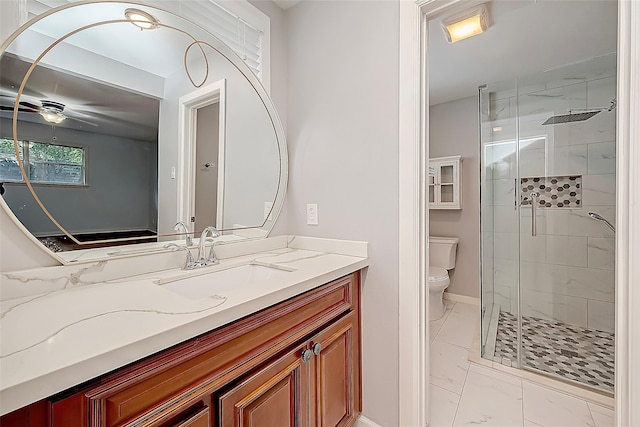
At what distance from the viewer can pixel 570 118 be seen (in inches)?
92.0

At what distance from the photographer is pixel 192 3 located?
131 centimetres

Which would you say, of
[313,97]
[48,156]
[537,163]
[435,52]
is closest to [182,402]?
[48,156]

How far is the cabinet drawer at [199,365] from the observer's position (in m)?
0.54

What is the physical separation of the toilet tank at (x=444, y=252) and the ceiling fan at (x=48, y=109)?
10.2 feet

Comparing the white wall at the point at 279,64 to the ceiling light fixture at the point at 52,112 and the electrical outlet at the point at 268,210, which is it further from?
the ceiling light fixture at the point at 52,112

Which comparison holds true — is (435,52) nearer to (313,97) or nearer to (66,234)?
(313,97)

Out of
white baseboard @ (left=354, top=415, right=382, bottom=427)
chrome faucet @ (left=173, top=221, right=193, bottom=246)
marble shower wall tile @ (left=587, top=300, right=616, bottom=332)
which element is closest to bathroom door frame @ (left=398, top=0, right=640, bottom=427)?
white baseboard @ (left=354, top=415, right=382, bottom=427)

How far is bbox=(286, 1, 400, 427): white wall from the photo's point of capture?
51.1 inches

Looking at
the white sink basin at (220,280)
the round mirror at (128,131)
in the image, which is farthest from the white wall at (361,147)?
the white sink basin at (220,280)

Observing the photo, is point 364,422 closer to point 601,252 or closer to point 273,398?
point 273,398

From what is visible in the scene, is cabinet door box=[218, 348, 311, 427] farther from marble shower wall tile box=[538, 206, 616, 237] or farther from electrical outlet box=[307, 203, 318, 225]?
marble shower wall tile box=[538, 206, 616, 237]

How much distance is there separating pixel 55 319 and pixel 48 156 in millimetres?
613

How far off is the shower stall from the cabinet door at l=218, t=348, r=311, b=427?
5.80 feet

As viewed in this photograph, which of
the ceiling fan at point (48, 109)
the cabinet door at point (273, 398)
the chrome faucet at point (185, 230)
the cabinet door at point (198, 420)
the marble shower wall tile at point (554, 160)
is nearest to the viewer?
the cabinet door at point (198, 420)
